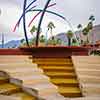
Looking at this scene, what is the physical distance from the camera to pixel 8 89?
7.33 metres

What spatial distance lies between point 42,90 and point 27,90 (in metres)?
0.37

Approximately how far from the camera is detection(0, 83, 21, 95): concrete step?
281 inches

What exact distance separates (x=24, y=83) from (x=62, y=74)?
5.84ft

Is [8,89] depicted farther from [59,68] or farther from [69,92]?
[59,68]

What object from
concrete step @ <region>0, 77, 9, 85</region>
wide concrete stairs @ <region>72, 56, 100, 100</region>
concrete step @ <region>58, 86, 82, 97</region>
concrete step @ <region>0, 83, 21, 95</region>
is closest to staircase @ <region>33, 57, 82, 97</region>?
concrete step @ <region>58, 86, 82, 97</region>

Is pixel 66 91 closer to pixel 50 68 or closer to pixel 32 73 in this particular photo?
pixel 32 73

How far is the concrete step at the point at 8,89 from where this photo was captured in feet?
23.4

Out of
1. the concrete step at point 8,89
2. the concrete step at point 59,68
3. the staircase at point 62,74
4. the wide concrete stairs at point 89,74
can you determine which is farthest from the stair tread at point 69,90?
the concrete step at point 59,68

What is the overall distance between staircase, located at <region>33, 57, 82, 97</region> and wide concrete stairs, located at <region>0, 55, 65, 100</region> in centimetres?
40

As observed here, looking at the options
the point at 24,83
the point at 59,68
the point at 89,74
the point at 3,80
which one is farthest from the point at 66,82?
the point at 3,80

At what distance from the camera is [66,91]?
26.6 feet

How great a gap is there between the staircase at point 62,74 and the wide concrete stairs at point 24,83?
40 cm

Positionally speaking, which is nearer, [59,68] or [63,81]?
[63,81]

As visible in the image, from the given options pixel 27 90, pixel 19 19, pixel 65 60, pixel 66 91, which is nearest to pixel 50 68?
pixel 65 60
